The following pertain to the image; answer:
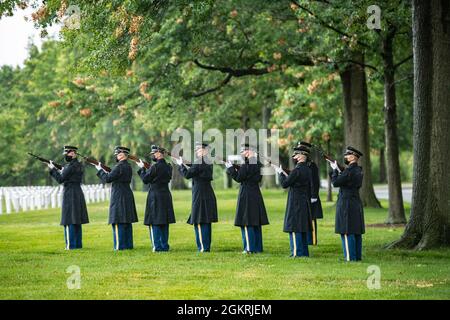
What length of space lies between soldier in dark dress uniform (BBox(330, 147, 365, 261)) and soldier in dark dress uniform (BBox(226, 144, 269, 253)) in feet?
6.42

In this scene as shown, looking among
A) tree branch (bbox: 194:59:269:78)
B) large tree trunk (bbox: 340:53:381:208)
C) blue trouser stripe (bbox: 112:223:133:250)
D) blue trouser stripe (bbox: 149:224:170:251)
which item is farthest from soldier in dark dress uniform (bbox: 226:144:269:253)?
large tree trunk (bbox: 340:53:381:208)

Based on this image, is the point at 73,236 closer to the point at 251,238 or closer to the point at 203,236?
the point at 203,236

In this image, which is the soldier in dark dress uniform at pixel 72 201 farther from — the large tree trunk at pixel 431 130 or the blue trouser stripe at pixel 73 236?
the large tree trunk at pixel 431 130

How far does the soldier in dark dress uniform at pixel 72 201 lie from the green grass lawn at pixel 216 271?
374mm

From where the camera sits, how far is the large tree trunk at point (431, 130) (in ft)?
52.6

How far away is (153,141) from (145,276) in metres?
48.5

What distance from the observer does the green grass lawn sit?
11.0 meters

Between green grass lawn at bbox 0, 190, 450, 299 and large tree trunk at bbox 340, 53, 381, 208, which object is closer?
A: green grass lawn at bbox 0, 190, 450, 299

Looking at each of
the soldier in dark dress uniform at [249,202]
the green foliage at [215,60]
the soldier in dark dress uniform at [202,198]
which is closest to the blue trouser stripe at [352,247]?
the soldier in dark dress uniform at [249,202]

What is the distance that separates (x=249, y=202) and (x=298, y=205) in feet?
4.63

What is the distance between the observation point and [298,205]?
1490 cm

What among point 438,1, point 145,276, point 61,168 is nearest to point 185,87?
point 61,168

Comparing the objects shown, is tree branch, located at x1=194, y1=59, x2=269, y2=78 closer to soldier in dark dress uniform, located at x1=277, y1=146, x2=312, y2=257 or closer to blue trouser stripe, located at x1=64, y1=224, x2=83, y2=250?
blue trouser stripe, located at x1=64, y1=224, x2=83, y2=250

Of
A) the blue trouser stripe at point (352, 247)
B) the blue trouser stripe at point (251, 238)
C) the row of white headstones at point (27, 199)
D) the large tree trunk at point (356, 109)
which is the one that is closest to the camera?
the blue trouser stripe at point (352, 247)
